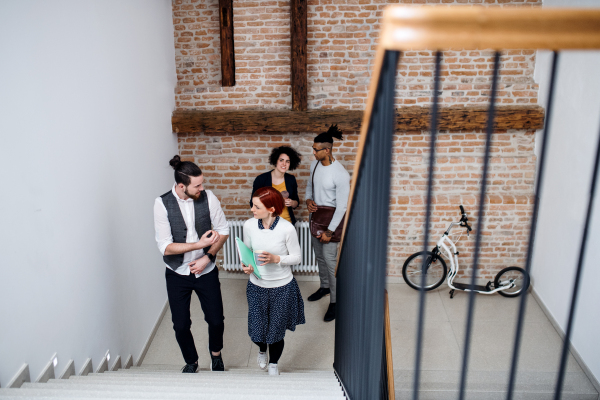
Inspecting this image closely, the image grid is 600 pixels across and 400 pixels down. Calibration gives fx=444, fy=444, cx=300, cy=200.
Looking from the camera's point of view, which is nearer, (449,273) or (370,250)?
(370,250)

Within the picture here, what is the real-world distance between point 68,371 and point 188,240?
108 centimetres

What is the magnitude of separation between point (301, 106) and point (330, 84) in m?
0.41

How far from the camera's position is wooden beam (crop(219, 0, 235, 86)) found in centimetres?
471

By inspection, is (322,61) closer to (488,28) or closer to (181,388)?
(181,388)

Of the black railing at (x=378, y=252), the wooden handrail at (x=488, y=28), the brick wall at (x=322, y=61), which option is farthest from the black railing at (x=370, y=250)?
the brick wall at (x=322, y=61)

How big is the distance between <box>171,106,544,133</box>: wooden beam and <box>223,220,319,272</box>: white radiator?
111 cm

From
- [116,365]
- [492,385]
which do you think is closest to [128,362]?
[116,365]

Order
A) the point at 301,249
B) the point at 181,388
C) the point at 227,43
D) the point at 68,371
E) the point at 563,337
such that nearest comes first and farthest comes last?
the point at 181,388 → the point at 68,371 → the point at 563,337 → the point at 227,43 → the point at 301,249

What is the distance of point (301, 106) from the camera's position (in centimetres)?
483

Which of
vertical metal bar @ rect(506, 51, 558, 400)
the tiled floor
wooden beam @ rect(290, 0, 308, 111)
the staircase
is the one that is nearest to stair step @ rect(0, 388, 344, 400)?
the staircase

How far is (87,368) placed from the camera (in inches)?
118

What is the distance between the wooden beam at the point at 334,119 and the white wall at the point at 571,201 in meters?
0.35

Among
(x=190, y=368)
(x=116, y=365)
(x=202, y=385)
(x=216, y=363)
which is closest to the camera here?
(x=202, y=385)

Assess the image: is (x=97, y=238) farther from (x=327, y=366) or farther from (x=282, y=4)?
(x=282, y=4)
